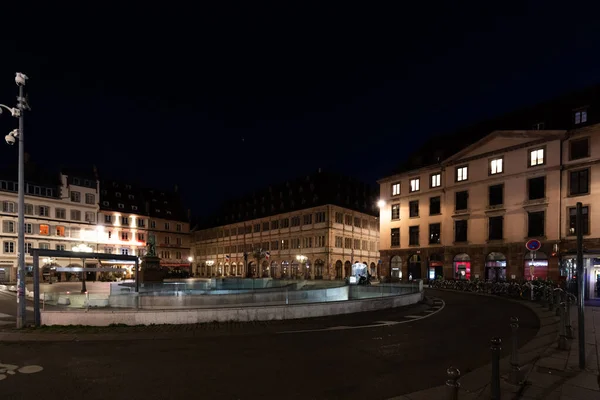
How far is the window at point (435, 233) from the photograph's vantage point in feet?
157

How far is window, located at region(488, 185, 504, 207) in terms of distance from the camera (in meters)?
41.7

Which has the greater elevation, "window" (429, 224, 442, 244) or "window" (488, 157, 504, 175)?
"window" (488, 157, 504, 175)

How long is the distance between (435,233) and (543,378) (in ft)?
139

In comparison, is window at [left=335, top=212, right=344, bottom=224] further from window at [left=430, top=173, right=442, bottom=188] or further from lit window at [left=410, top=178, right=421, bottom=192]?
window at [left=430, top=173, right=442, bottom=188]

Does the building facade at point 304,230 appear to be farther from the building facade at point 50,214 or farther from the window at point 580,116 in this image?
the window at point 580,116

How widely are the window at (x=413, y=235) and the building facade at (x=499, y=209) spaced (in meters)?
0.14

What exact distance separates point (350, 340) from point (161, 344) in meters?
6.10

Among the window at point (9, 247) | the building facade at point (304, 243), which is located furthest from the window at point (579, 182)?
the window at point (9, 247)

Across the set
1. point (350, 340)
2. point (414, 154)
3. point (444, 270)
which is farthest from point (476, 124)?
point (350, 340)

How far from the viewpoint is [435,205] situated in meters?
48.8

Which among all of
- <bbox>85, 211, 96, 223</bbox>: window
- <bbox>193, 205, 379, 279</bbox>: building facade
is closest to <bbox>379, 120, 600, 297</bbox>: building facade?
<bbox>193, 205, 379, 279</bbox>: building facade

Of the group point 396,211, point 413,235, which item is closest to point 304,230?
point 396,211

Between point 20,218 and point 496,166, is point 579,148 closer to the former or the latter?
point 496,166

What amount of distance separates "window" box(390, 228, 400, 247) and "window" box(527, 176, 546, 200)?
722 inches
